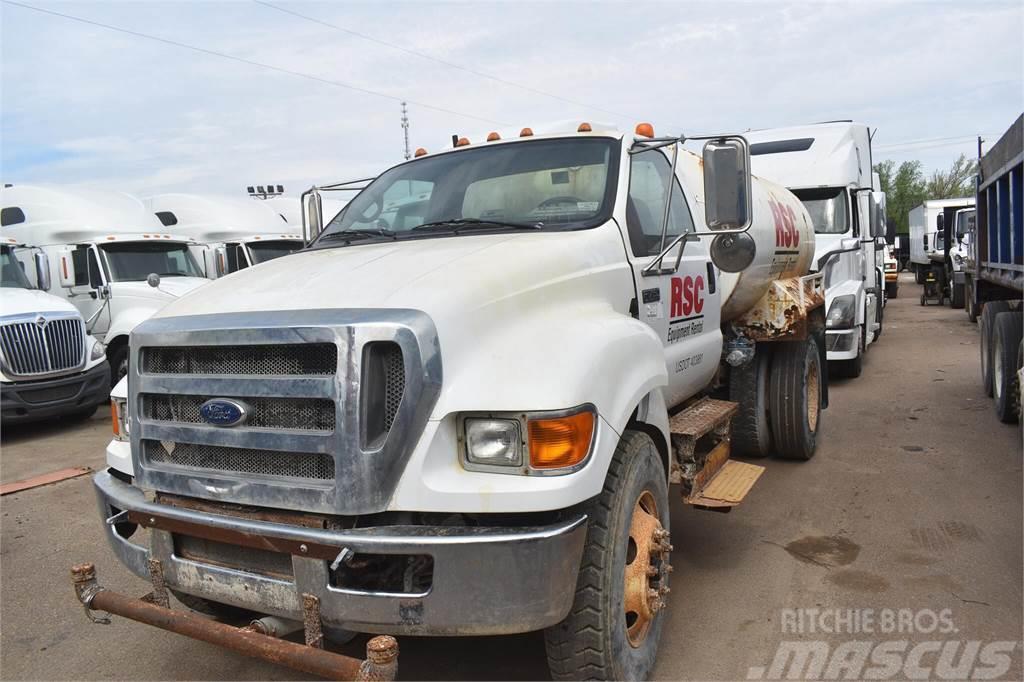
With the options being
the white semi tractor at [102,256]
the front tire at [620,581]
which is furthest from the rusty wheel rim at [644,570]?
the white semi tractor at [102,256]

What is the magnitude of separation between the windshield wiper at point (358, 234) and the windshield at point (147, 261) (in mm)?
8360

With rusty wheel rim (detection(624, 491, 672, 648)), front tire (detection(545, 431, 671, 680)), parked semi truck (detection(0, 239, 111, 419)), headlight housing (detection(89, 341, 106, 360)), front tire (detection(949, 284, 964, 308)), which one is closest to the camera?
front tire (detection(545, 431, 671, 680))

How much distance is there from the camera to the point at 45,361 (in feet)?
29.1

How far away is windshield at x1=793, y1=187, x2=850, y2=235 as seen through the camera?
9789 mm

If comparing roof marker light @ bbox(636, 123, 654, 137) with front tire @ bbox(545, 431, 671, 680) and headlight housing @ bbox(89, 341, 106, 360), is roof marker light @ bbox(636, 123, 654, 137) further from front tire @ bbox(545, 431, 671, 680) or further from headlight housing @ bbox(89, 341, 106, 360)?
headlight housing @ bbox(89, 341, 106, 360)

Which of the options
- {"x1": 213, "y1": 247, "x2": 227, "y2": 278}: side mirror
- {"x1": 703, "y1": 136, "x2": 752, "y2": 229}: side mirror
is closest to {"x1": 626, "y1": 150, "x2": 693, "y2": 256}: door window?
{"x1": 703, "y1": 136, "x2": 752, "y2": 229}: side mirror

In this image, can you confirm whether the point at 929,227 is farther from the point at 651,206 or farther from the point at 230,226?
the point at 651,206

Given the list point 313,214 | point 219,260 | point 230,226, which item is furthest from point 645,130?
point 230,226

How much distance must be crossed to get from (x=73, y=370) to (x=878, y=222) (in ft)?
34.5

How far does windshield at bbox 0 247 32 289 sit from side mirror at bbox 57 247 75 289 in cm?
69

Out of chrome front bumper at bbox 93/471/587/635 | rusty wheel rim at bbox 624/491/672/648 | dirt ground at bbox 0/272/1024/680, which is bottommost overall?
dirt ground at bbox 0/272/1024/680

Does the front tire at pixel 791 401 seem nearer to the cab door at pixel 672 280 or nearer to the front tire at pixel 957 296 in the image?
the cab door at pixel 672 280

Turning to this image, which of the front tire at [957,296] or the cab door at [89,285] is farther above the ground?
the cab door at [89,285]

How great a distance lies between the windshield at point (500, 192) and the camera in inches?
144
